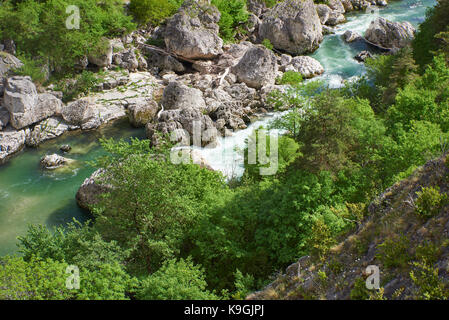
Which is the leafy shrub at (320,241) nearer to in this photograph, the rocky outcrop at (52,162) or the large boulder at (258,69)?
the rocky outcrop at (52,162)

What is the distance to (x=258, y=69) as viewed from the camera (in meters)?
43.3

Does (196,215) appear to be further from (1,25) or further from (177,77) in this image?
(1,25)

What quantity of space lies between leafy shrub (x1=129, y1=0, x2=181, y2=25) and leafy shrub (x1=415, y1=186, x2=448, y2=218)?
47.1 metres

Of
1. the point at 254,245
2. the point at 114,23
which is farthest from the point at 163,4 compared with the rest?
the point at 254,245

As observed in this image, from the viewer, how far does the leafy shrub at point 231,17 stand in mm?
53206

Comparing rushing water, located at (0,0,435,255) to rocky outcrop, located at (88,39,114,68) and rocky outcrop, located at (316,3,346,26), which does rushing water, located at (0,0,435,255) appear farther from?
rocky outcrop, located at (316,3,346,26)

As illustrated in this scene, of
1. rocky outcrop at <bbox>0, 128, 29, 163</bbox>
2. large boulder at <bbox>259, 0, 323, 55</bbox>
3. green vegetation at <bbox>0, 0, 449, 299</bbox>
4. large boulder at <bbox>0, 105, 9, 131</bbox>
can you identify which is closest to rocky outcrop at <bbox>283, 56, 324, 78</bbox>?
large boulder at <bbox>259, 0, 323, 55</bbox>

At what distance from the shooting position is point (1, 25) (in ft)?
141

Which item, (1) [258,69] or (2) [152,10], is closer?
(1) [258,69]

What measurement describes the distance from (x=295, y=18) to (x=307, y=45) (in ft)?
12.1

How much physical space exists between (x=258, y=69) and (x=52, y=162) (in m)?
22.5

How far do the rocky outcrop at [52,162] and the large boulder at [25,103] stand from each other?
568 cm

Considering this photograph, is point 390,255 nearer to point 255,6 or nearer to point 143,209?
point 143,209

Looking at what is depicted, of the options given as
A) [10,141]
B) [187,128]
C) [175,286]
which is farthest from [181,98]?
[175,286]
